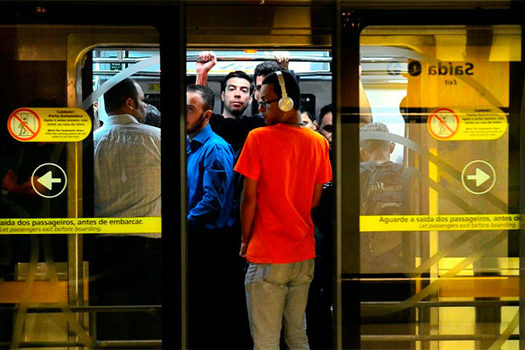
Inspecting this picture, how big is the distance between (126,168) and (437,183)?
1.57m

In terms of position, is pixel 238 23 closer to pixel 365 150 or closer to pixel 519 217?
pixel 365 150

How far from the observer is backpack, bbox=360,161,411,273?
364 cm

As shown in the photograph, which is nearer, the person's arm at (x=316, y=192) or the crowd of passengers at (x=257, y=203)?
the crowd of passengers at (x=257, y=203)

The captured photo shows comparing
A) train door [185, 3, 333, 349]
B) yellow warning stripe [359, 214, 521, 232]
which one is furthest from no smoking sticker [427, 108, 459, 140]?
train door [185, 3, 333, 349]

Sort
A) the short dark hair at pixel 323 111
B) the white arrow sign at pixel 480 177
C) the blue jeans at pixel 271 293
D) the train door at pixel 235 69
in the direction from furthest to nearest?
1. the short dark hair at pixel 323 111
2. the train door at pixel 235 69
3. the blue jeans at pixel 271 293
4. the white arrow sign at pixel 480 177

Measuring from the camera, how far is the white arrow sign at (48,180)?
3592 millimetres

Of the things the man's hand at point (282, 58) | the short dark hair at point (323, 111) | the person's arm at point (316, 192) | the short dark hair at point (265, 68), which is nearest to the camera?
the person's arm at point (316, 192)

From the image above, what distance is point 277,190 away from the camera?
Answer: 150 inches

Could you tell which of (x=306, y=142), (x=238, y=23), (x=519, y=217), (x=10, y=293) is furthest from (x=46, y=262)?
(x=519, y=217)

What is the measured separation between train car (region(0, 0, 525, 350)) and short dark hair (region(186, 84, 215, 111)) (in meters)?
1.70

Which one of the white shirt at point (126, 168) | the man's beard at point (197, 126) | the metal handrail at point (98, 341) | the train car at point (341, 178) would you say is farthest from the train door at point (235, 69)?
the white shirt at point (126, 168)

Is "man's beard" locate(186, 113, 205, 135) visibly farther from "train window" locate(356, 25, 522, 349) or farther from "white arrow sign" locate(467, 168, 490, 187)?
"white arrow sign" locate(467, 168, 490, 187)

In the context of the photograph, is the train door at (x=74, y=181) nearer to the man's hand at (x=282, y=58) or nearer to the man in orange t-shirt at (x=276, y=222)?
the man in orange t-shirt at (x=276, y=222)

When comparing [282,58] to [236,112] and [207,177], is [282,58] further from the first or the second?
[207,177]
